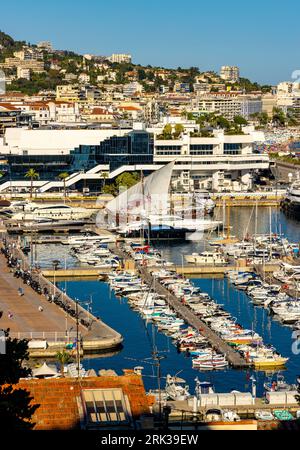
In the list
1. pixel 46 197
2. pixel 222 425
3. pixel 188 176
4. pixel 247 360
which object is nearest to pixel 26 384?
pixel 222 425

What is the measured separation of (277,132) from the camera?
95.4 metres

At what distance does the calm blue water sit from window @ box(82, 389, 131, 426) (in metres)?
6.16

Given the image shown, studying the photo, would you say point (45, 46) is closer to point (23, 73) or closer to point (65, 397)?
point (23, 73)

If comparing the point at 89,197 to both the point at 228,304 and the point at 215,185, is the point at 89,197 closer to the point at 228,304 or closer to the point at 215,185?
Result: the point at 215,185

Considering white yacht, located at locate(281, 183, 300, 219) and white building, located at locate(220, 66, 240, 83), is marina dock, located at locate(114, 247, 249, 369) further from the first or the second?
white building, located at locate(220, 66, 240, 83)

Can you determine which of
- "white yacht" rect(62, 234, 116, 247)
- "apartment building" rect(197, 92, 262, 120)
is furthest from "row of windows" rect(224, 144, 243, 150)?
"apartment building" rect(197, 92, 262, 120)

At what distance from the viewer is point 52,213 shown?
41531 mm

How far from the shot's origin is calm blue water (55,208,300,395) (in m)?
20.5

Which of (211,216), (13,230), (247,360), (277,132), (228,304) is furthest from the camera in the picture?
(277,132)

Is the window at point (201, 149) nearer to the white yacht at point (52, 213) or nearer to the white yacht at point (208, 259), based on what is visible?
the white yacht at point (52, 213)

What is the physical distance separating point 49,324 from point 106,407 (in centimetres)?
1054

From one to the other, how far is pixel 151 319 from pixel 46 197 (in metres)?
23.6

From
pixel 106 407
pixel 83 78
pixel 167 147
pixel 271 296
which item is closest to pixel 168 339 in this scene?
pixel 271 296

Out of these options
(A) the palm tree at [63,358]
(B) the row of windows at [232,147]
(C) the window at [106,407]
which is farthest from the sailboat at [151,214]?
(C) the window at [106,407]
